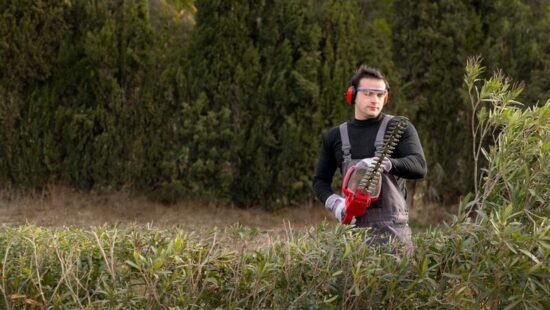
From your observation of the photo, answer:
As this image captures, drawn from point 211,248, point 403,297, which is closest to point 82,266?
point 211,248

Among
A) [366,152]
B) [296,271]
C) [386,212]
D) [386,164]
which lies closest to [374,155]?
[366,152]

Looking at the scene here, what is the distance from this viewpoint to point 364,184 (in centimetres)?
354

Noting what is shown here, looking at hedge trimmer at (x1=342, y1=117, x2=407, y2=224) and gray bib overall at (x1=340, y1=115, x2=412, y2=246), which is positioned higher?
hedge trimmer at (x1=342, y1=117, x2=407, y2=224)

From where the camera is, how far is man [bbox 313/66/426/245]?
3.84 metres

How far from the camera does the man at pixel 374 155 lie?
3844mm

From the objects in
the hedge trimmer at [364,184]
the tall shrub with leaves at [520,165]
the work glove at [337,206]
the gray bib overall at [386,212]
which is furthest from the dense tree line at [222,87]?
the tall shrub with leaves at [520,165]

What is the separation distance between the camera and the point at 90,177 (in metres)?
9.38

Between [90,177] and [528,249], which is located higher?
[528,249]

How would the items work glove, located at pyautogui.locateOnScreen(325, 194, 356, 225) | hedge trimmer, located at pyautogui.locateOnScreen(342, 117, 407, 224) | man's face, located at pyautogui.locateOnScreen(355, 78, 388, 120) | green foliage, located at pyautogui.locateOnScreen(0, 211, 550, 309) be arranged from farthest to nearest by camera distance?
1. man's face, located at pyautogui.locateOnScreen(355, 78, 388, 120)
2. work glove, located at pyautogui.locateOnScreen(325, 194, 356, 225)
3. hedge trimmer, located at pyautogui.locateOnScreen(342, 117, 407, 224)
4. green foliage, located at pyautogui.locateOnScreen(0, 211, 550, 309)

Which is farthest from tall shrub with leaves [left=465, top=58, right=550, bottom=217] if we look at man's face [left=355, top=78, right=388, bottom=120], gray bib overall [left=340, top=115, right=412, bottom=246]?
man's face [left=355, top=78, right=388, bottom=120]

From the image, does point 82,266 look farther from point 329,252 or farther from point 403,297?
point 403,297

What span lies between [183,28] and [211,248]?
21.9 ft

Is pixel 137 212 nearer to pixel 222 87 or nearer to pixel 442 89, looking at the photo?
pixel 222 87

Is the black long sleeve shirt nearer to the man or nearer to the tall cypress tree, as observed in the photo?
the man
